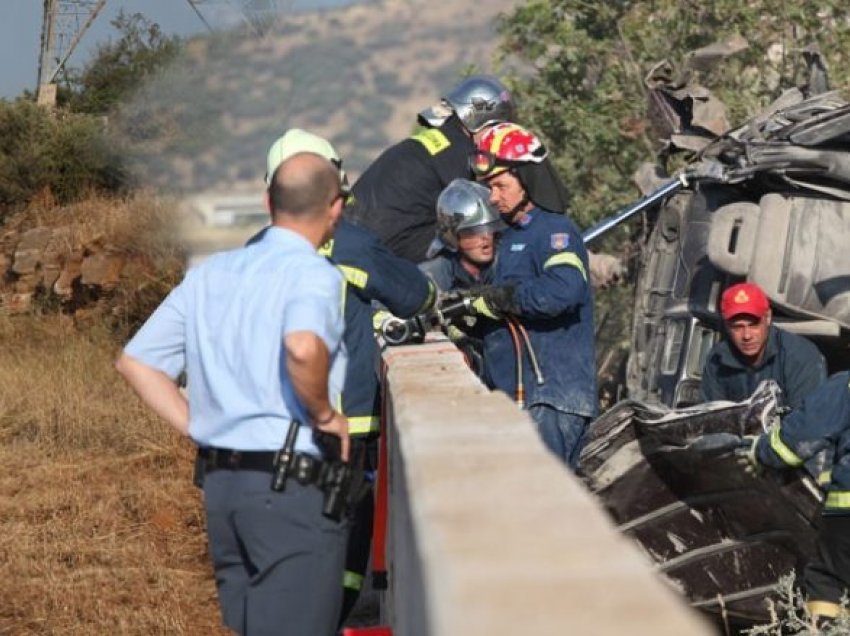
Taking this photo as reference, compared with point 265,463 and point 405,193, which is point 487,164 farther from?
point 265,463

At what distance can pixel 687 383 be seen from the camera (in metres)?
8.95

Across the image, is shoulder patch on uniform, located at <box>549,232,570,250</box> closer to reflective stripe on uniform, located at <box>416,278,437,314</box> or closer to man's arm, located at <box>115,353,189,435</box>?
reflective stripe on uniform, located at <box>416,278,437,314</box>

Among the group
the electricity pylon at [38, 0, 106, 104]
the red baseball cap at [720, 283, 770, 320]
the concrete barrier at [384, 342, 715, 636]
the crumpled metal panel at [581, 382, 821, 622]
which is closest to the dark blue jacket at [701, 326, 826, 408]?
the red baseball cap at [720, 283, 770, 320]

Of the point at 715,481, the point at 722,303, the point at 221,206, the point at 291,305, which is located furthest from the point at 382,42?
the point at 291,305

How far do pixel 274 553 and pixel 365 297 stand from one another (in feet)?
4.26

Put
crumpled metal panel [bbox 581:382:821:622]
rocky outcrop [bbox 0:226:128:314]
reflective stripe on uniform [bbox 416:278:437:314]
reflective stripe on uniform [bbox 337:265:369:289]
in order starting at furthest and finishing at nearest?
rocky outcrop [bbox 0:226:128:314] → crumpled metal panel [bbox 581:382:821:622] → reflective stripe on uniform [bbox 416:278:437:314] → reflective stripe on uniform [bbox 337:265:369:289]

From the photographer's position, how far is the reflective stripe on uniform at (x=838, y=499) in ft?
22.8

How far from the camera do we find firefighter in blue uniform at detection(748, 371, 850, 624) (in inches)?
274

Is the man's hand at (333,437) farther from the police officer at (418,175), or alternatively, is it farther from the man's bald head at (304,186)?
the police officer at (418,175)

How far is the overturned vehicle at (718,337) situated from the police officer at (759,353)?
32cm

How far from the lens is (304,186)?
4.73 m

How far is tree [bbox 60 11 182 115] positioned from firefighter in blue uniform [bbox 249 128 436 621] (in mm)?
8988

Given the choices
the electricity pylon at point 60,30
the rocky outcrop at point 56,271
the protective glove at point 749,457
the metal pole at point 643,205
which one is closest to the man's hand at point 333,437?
the protective glove at point 749,457

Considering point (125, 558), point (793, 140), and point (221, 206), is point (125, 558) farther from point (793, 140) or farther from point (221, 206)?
point (793, 140)
